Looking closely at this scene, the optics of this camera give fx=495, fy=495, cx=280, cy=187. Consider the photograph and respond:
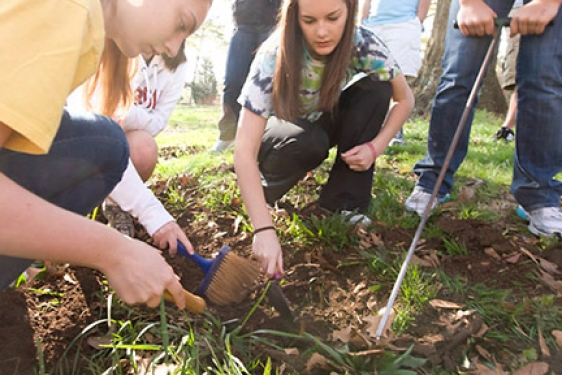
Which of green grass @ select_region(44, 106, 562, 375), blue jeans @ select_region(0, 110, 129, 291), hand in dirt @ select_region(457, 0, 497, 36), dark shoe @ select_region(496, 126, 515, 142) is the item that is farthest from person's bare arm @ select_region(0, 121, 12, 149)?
dark shoe @ select_region(496, 126, 515, 142)

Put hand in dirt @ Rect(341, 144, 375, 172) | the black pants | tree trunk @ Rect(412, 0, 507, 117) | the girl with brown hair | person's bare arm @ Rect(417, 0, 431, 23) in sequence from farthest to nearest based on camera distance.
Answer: tree trunk @ Rect(412, 0, 507, 117) < person's bare arm @ Rect(417, 0, 431, 23) < the black pants < hand in dirt @ Rect(341, 144, 375, 172) < the girl with brown hair

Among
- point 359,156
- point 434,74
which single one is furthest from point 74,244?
point 434,74

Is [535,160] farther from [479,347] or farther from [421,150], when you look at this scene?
[421,150]

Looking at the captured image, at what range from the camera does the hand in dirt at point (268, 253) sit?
179 cm

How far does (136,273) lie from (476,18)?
6.28 feet

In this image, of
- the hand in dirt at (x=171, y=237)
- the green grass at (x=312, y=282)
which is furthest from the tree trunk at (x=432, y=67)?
the hand in dirt at (x=171, y=237)

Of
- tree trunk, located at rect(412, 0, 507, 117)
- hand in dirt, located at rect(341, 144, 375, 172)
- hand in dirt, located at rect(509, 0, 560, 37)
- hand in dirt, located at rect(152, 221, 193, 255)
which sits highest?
hand in dirt, located at rect(509, 0, 560, 37)

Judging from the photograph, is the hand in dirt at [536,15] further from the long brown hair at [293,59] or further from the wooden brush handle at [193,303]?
the wooden brush handle at [193,303]

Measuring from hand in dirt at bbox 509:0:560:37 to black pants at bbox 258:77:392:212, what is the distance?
635mm

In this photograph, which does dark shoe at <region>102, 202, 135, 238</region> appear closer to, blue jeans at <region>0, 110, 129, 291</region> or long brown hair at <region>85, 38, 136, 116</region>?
long brown hair at <region>85, 38, 136, 116</region>

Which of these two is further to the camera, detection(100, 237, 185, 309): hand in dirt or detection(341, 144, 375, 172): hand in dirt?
detection(341, 144, 375, 172): hand in dirt

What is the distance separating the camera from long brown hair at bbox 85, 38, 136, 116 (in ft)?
5.99

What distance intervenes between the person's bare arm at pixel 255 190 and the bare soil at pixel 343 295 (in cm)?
19

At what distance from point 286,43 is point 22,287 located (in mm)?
1431
